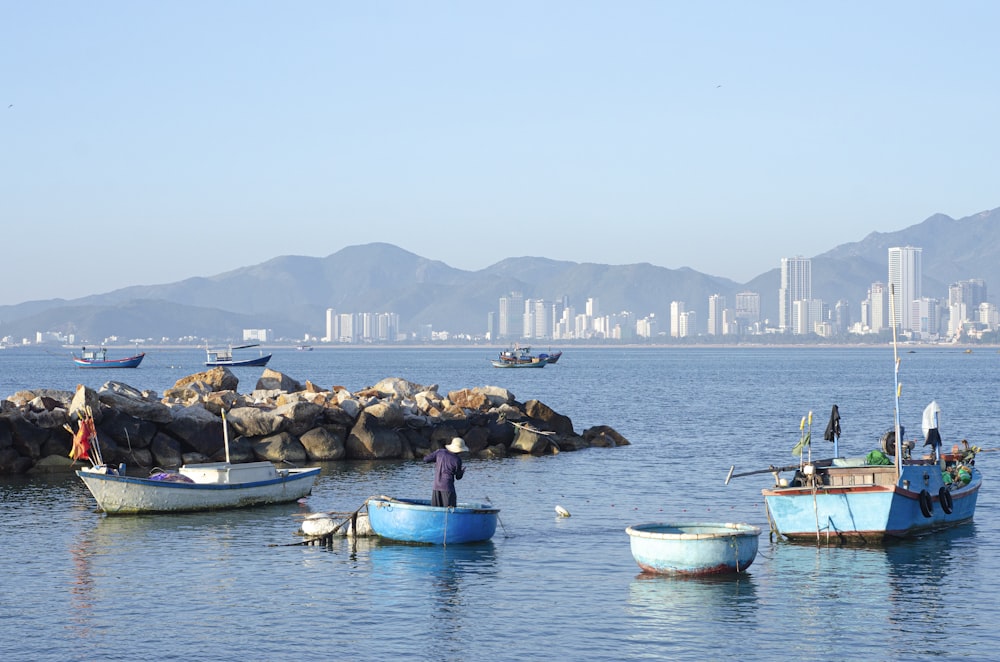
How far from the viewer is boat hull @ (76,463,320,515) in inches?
1270

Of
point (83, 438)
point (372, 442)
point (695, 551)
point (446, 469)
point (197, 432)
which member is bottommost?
point (695, 551)

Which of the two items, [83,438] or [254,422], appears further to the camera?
[254,422]

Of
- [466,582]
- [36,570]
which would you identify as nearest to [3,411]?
[36,570]

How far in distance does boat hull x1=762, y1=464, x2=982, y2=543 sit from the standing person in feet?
23.2

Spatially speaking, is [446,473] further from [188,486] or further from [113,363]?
[113,363]

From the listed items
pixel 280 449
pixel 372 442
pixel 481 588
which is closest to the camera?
pixel 481 588

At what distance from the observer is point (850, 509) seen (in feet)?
90.0

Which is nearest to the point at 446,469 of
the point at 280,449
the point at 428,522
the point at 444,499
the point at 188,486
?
the point at 444,499

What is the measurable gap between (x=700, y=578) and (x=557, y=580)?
9.38 ft

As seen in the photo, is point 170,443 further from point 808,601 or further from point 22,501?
point 808,601

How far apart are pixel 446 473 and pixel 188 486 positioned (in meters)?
9.11

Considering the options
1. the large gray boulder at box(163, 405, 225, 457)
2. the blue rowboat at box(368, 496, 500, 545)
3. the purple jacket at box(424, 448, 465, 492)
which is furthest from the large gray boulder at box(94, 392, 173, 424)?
the purple jacket at box(424, 448, 465, 492)

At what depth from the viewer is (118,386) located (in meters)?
50.9

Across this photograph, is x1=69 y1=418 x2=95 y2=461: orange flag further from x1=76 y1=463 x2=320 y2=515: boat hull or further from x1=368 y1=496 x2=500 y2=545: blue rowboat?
x1=368 y1=496 x2=500 y2=545: blue rowboat
